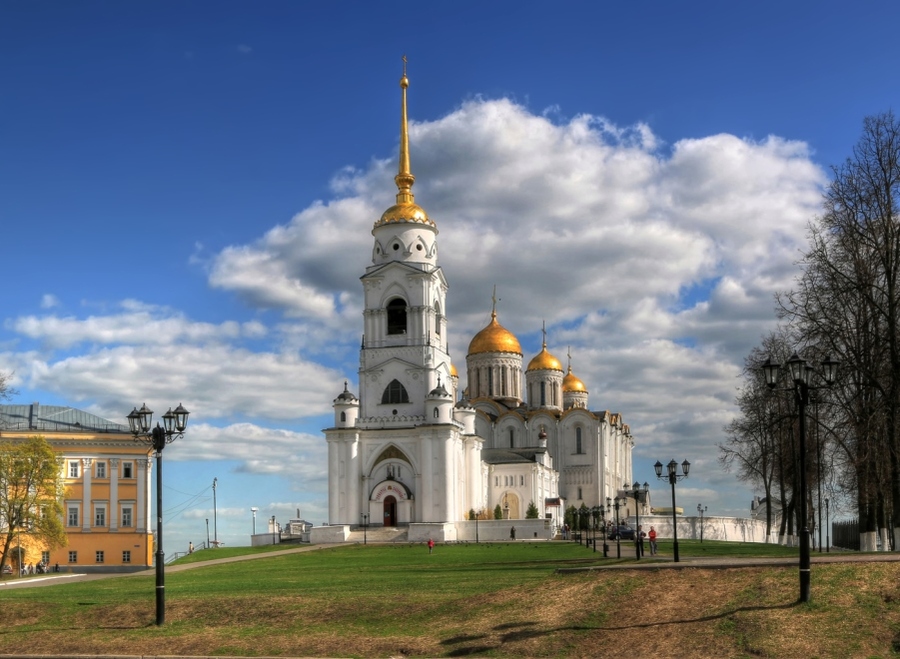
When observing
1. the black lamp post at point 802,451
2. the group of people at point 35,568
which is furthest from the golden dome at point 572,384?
the black lamp post at point 802,451

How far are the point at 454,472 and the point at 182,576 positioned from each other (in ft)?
119

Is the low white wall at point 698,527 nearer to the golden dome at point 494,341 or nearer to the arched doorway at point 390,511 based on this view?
the arched doorway at point 390,511

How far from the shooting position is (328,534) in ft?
225

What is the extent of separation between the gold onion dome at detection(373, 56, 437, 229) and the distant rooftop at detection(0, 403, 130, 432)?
2370 cm

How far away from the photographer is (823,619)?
2091cm

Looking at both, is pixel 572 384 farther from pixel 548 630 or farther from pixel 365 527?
pixel 548 630

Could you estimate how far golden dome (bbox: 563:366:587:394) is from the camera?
368 ft

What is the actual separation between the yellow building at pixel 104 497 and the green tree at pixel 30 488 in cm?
1191

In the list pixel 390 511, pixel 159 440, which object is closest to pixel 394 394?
pixel 390 511

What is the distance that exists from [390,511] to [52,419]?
22595mm

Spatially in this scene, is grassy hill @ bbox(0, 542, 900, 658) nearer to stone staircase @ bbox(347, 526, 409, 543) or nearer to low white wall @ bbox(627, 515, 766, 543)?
stone staircase @ bbox(347, 526, 409, 543)

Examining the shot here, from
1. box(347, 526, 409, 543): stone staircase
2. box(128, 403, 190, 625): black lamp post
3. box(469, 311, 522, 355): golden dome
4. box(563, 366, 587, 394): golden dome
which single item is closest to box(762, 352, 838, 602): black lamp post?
box(128, 403, 190, 625): black lamp post

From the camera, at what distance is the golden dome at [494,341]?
100 meters

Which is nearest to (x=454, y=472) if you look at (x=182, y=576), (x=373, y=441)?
(x=373, y=441)
